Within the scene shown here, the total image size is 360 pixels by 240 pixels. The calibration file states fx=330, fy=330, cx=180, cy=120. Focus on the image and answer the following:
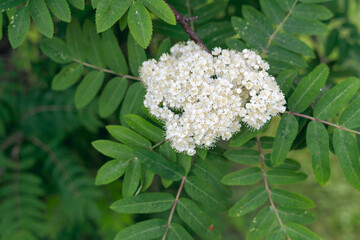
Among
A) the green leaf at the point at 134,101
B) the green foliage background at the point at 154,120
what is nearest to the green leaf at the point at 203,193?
the green foliage background at the point at 154,120

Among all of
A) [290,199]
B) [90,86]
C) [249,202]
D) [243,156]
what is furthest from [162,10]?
[290,199]

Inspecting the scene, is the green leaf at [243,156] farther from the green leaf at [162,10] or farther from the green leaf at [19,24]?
the green leaf at [19,24]

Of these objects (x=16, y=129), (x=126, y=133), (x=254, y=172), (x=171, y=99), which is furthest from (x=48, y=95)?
(x=254, y=172)

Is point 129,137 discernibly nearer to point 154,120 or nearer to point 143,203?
point 154,120

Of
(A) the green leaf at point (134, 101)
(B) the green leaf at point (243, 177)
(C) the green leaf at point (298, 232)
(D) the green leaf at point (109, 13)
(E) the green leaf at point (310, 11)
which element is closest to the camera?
(D) the green leaf at point (109, 13)

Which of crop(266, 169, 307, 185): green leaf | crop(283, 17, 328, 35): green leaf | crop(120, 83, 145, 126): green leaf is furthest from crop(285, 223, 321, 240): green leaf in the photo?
crop(283, 17, 328, 35): green leaf

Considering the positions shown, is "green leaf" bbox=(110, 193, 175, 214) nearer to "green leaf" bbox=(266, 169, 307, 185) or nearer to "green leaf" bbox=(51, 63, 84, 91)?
"green leaf" bbox=(266, 169, 307, 185)

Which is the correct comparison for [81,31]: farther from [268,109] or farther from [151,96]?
[268,109]

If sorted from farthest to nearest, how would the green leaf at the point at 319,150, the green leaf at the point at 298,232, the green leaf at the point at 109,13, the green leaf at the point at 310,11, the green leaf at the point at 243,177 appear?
the green leaf at the point at 310,11
the green leaf at the point at 243,177
the green leaf at the point at 298,232
the green leaf at the point at 319,150
the green leaf at the point at 109,13
